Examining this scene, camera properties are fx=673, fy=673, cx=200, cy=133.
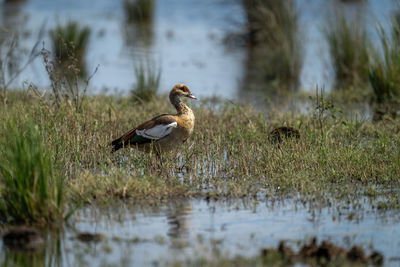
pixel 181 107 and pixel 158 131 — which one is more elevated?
pixel 181 107

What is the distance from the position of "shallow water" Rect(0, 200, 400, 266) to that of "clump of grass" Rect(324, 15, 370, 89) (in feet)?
24.9

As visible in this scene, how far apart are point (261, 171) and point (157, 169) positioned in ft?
3.73

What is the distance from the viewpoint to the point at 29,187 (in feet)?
18.0

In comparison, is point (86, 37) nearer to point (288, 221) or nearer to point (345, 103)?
point (345, 103)

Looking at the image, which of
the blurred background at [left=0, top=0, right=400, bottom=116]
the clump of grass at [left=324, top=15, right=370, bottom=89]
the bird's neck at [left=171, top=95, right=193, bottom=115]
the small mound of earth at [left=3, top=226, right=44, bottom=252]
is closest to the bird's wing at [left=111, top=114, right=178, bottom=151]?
the bird's neck at [left=171, top=95, right=193, bottom=115]

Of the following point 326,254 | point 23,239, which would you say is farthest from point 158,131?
point 326,254

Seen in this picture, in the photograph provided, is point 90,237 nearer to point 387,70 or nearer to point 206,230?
point 206,230

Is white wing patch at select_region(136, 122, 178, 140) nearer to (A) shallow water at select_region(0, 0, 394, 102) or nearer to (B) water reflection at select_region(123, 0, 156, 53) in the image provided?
(A) shallow water at select_region(0, 0, 394, 102)

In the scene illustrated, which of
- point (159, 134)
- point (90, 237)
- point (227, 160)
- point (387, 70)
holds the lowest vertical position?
point (90, 237)

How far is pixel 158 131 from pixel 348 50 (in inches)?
273

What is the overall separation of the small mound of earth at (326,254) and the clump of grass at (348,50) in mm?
8740

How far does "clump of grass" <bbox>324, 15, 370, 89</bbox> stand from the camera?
517 inches

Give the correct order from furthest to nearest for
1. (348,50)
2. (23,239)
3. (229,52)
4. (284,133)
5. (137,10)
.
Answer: (137,10) → (229,52) → (348,50) → (284,133) → (23,239)

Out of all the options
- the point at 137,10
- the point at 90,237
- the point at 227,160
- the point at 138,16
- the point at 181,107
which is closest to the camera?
the point at 90,237
